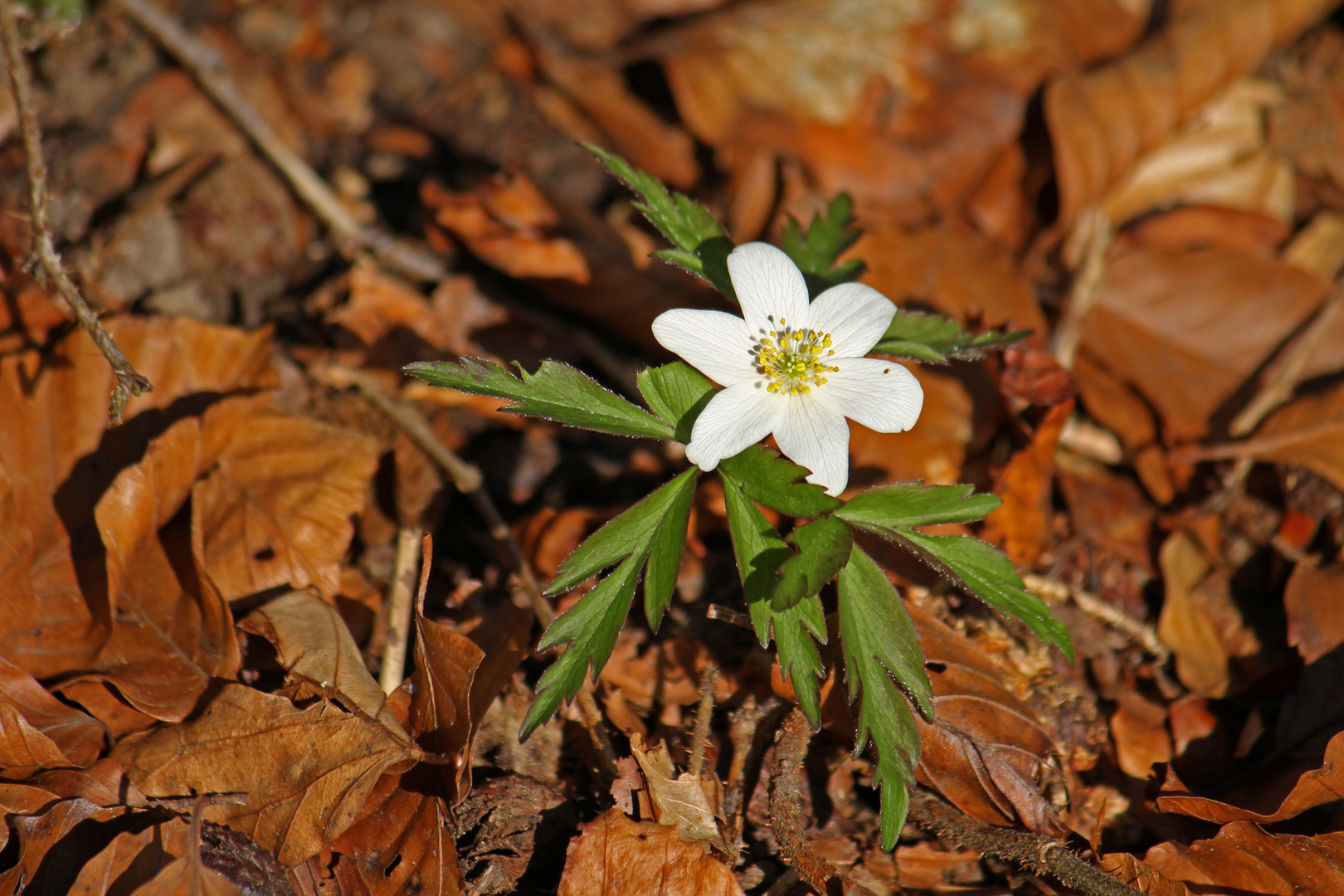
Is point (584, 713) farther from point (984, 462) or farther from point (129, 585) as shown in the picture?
point (984, 462)

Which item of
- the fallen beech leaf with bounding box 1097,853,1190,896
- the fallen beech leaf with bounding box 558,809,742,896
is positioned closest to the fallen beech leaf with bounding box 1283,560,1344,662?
the fallen beech leaf with bounding box 1097,853,1190,896

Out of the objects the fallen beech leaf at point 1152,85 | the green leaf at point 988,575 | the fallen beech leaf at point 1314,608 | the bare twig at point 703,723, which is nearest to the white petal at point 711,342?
the green leaf at point 988,575

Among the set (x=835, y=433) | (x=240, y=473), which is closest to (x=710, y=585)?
(x=835, y=433)

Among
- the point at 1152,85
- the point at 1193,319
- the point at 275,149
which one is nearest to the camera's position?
the point at 1193,319

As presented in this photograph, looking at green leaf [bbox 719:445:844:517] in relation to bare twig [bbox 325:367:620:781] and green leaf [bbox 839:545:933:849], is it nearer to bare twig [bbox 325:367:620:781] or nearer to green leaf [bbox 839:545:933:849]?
green leaf [bbox 839:545:933:849]

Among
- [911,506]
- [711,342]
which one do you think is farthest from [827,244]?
[911,506]

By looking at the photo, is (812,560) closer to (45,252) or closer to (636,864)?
(636,864)
